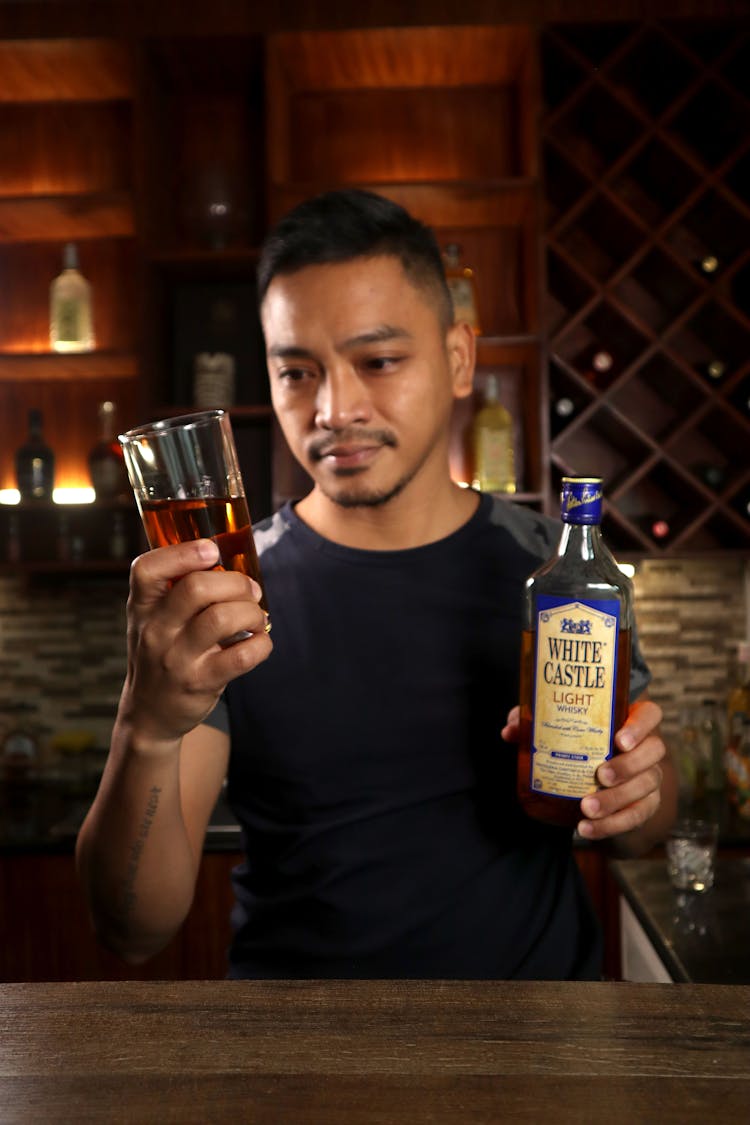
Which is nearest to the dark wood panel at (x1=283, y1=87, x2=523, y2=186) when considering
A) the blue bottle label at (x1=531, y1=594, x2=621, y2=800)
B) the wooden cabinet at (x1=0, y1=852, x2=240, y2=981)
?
the wooden cabinet at (x1=0, y1=852, x2=240, y2=981)

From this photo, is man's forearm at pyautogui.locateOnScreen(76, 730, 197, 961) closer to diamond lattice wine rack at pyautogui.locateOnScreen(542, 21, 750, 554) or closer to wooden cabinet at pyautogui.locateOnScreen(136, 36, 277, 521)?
wooden cabinet at pyautogui.locateOnScreen(136, 36, 277, 521)

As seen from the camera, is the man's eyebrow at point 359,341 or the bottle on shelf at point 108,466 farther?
the bottle on shelf at point 108,466

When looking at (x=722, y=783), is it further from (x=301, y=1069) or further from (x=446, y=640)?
(x=301, y=1069)

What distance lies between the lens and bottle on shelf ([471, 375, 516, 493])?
2613 mm

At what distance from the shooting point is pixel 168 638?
0.81m

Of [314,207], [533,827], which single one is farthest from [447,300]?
[533,827]

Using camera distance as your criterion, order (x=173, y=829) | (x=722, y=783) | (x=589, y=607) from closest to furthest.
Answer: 1. (x=589, y=607)
2. (x=173, y=829)
3. (x=722, y=783)

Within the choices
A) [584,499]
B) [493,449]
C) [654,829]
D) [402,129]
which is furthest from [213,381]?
[584,499]

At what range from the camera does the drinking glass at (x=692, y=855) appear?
1.57 metres

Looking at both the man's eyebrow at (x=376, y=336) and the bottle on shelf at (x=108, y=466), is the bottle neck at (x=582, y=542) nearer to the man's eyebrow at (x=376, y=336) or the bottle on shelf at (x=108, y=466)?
the man's eyebrow at (x=376, y=336)

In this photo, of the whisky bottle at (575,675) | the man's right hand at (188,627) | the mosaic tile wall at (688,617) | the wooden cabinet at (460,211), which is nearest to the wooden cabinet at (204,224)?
the wooden cabinet at (460,211)

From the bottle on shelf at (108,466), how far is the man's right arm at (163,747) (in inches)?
61.8

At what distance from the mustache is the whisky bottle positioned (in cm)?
36

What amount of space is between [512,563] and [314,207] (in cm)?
57
